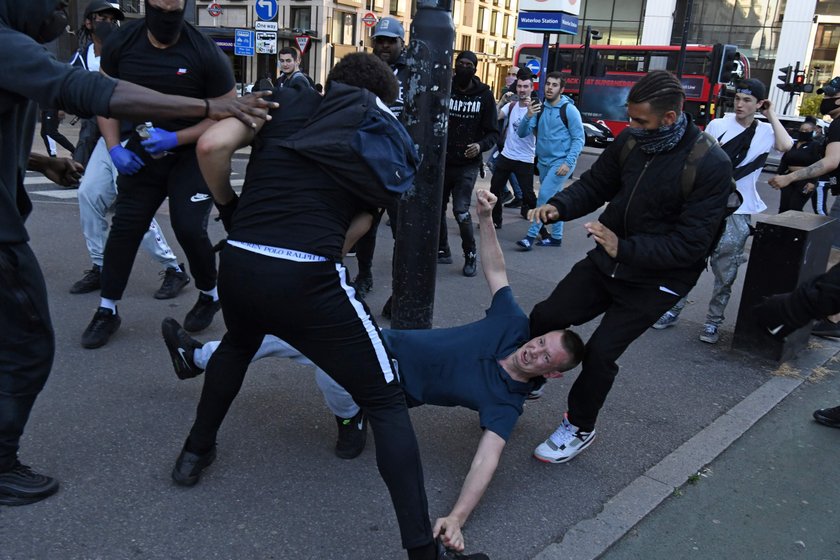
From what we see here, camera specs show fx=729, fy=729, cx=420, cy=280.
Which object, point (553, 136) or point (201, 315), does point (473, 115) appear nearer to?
point (553, 136)

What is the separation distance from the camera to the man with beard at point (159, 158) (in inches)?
150

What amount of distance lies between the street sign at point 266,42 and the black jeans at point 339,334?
14.1m

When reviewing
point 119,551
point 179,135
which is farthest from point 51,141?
point 119,551

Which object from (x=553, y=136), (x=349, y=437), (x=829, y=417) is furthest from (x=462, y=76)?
(x=349, y=437)

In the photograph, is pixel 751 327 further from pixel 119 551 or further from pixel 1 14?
pixel 1 14

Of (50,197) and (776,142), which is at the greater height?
(776,142)

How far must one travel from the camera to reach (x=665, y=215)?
3.26 meters

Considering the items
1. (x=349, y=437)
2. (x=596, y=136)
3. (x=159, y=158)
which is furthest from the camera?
(x=596, y=136)

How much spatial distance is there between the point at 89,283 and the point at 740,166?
15.6 feet

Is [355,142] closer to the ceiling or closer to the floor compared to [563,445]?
closer to the ceiling

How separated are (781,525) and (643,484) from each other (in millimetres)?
565

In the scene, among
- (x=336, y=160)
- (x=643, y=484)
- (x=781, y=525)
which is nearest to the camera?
(x=336, y=160)

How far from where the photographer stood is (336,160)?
224cm

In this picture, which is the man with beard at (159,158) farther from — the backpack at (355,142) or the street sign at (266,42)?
the street sign at (266,42)
